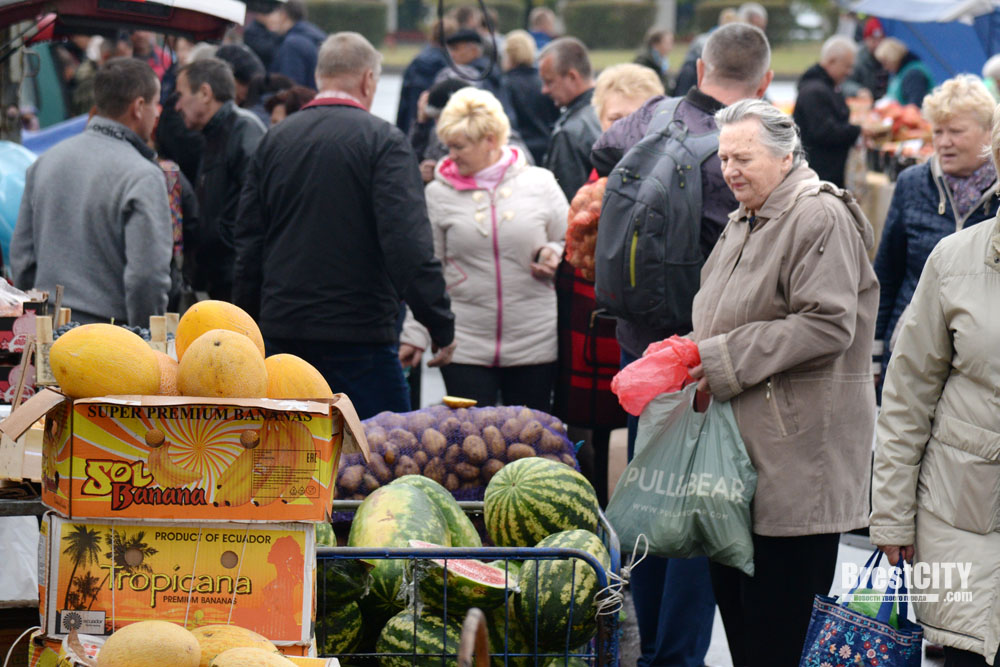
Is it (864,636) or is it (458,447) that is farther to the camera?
(458,447)

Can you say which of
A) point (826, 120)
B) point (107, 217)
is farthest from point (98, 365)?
point (826, 120)

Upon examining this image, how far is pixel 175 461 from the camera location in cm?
228

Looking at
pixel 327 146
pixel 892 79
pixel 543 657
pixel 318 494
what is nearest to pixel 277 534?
pixel 318 494

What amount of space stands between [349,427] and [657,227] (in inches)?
74.9

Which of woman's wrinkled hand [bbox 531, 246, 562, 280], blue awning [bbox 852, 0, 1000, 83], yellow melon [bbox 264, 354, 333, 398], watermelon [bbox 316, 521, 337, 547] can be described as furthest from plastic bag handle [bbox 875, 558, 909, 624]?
blue awning [bbox 852, 0, 1000, 83]

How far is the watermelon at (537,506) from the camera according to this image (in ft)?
10.1

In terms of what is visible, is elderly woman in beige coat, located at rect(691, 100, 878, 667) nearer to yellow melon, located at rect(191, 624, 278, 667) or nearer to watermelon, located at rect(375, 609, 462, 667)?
watermelon, located at rect(375, 609, 462, 667)

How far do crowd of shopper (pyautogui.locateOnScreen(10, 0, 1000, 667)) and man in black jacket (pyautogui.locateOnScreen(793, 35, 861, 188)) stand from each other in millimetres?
2706

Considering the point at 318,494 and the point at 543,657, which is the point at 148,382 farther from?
the point at 543,657

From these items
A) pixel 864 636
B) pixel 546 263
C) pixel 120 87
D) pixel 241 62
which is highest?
pixel 241 62

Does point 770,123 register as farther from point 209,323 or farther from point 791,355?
point 209,323

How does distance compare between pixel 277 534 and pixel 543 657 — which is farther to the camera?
pixel 543 657

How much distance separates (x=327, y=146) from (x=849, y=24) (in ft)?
77.1

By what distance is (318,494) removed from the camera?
232cm
